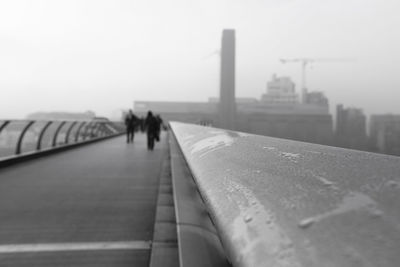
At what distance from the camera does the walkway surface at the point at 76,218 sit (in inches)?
114

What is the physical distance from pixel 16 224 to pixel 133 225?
3.72 feet

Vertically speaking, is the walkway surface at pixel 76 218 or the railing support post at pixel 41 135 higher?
the railing support post at pixel 41 135

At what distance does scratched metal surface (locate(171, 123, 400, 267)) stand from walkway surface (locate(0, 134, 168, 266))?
1.91 meters

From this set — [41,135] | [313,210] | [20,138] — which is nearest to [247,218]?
[313,210]

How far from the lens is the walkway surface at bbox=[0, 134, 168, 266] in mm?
2906

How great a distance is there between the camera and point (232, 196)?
104 cm

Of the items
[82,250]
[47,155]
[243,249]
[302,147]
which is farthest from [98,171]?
[243,249]

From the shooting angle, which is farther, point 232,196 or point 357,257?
point 232,196

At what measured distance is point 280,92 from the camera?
17262 cm

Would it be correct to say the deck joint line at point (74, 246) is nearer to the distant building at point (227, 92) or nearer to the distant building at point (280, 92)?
the distant building at point (227, 92)

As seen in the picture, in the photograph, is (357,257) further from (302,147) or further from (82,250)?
(82,250)

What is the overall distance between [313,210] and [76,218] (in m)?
3.66

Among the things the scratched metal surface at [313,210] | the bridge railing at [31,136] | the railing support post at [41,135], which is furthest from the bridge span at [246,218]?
Result: the railing support post at [41,135]

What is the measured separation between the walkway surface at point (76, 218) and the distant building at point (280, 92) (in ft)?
532
